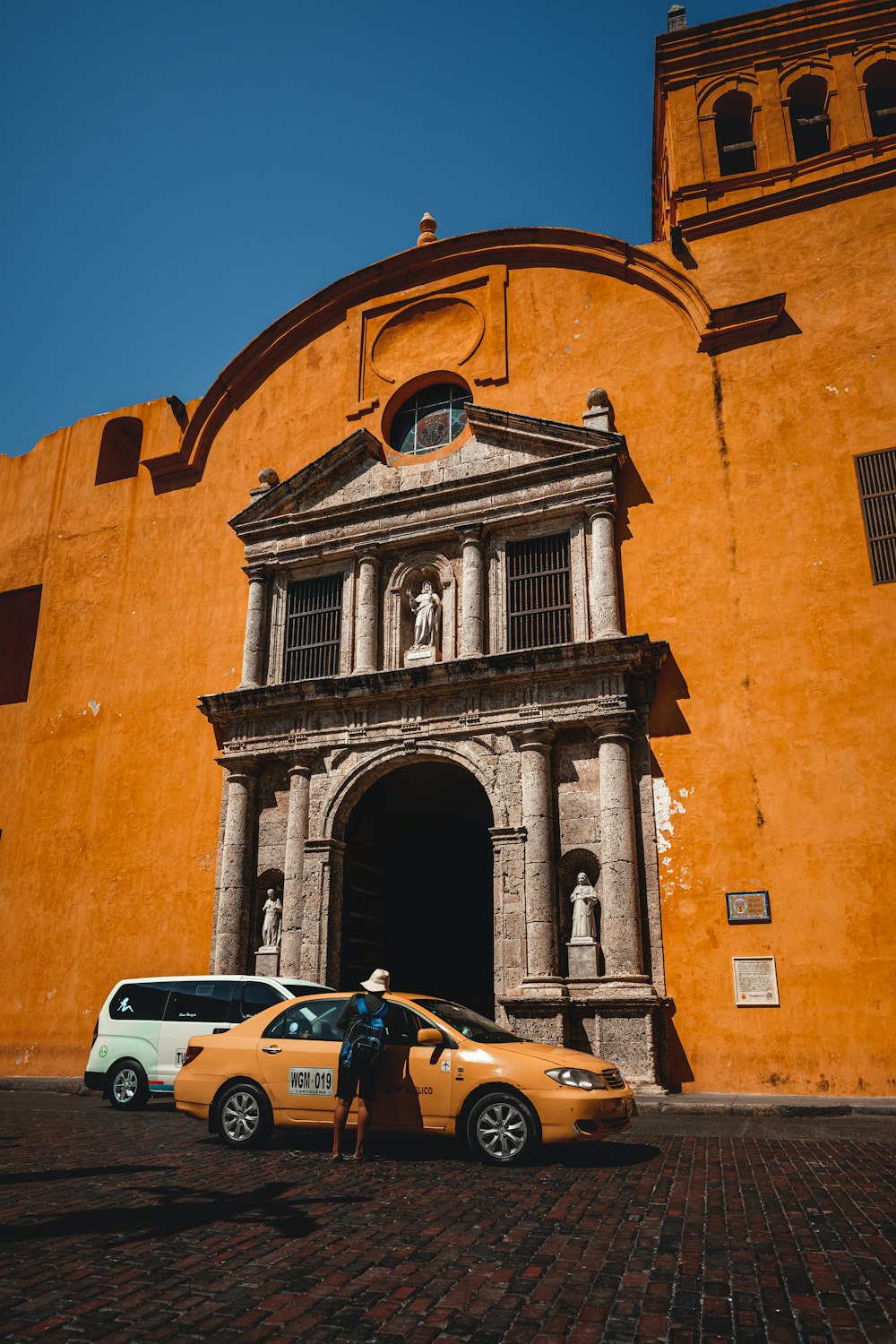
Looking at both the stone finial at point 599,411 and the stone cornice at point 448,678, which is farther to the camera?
the stone finial at point 599,411

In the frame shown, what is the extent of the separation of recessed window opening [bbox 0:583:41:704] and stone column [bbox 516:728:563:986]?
452 inches

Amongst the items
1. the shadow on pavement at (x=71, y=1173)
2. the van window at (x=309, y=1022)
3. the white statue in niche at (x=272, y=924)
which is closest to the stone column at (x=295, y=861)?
the white statue in niche at (x=272, y=924)

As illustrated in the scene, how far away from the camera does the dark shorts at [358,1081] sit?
7656 mm

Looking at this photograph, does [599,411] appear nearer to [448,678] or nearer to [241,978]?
[448,678]

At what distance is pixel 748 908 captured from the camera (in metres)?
11.8

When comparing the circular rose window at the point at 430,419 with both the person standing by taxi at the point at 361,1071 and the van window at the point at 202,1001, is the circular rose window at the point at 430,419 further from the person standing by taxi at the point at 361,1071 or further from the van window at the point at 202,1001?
the person standing by taxi at the point at 361,1071

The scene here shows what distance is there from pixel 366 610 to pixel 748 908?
6906mm

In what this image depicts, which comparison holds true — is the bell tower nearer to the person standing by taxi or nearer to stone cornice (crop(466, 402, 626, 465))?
stone cornice (crop(466, 402, 626, 465))

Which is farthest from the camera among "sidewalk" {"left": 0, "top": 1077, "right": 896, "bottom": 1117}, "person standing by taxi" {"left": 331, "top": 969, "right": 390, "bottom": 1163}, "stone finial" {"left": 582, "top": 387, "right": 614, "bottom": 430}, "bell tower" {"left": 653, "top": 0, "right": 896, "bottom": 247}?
"bell tower" {"left": 653, "top": 0, "right": 896, "bottom": 247}

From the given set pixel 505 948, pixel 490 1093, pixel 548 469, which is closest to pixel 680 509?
pixel 548 469

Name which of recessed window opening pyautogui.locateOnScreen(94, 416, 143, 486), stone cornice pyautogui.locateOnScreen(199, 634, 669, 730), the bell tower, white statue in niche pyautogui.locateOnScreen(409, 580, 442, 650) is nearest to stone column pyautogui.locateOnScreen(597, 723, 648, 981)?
stone cornice pyautogui.locateOnScreen(199, 634, 669, 730)

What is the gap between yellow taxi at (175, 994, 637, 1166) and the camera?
7371 mm

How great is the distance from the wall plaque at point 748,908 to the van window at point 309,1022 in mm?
5376

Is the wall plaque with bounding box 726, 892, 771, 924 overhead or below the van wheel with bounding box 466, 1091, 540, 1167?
overhead
